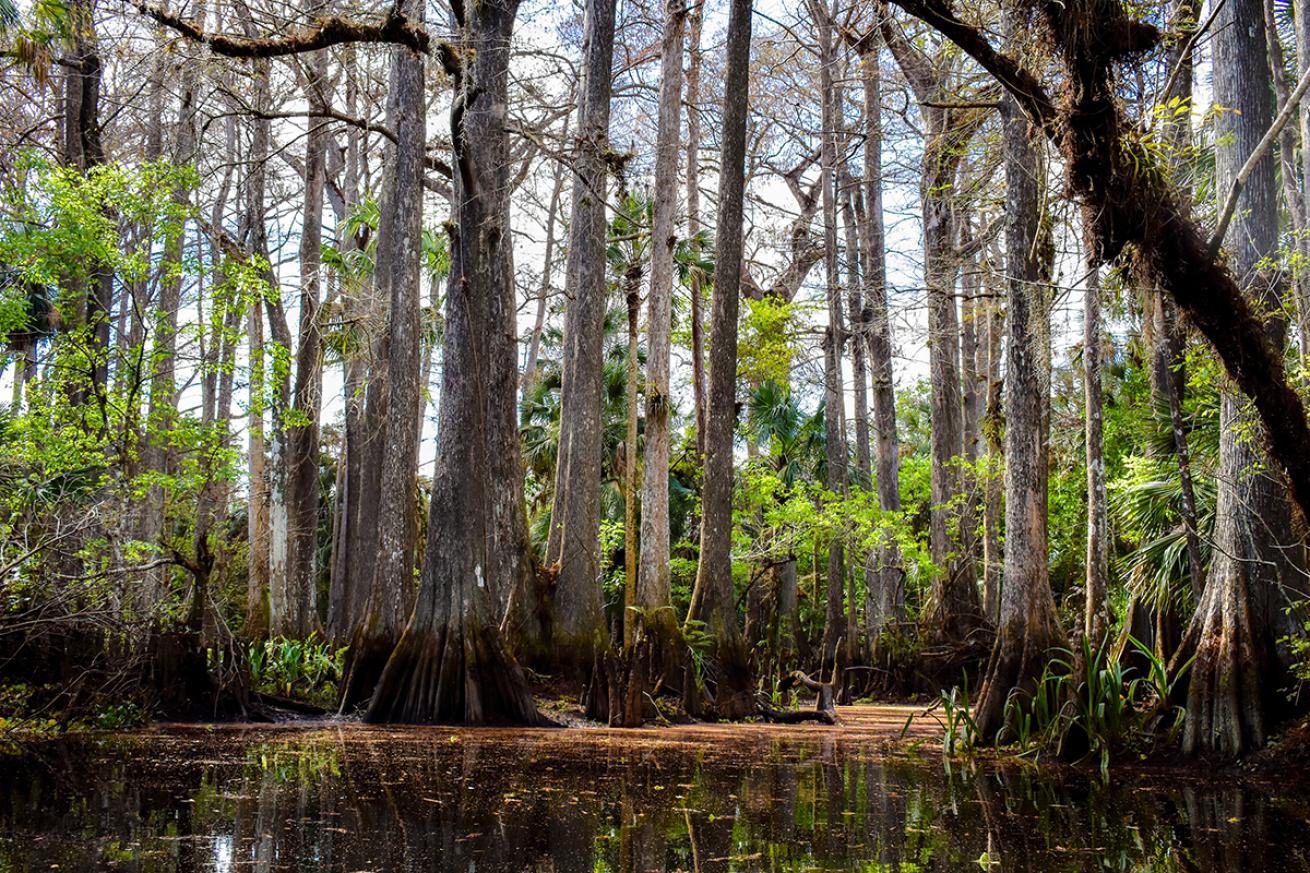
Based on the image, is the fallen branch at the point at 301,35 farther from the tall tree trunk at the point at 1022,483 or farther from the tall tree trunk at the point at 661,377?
the tall tree trunk at the point at 1022,483

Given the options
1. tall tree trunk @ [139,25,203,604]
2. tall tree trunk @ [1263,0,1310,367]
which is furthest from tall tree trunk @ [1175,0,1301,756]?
tall tree trunk @ [139,25,203,604]

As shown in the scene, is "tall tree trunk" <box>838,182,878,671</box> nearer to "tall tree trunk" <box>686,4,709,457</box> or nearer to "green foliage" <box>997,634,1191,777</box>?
"tall tree trunk" <box>686,4,709,457</box>

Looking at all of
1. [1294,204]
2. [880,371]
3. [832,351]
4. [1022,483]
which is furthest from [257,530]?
[1294,204]

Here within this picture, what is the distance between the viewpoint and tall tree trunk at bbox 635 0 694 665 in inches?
445

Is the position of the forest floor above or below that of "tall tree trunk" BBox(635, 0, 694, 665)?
below

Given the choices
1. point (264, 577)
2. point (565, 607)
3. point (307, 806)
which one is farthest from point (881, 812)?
point (264, 577)

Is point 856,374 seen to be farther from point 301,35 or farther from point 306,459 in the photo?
point 301,35

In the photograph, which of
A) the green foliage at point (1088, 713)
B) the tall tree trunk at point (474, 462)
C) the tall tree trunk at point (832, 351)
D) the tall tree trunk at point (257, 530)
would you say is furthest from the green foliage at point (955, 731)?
the tall tree trunk at point (257, 530)

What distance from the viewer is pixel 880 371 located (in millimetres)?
19141

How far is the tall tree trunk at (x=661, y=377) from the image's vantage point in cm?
1131

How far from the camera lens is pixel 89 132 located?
12.3 m

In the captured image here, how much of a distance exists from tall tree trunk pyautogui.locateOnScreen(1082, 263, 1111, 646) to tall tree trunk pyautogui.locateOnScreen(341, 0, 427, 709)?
23.6ft

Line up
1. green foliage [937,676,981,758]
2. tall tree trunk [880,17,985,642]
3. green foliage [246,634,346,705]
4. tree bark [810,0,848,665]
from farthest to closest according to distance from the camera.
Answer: tree bark [810,0,848,665], tall tree trunk [880,17,985,642], green foliage [246,634,346,705], green foliage [937,676,981,758]

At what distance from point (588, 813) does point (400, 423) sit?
8179 millimetres
